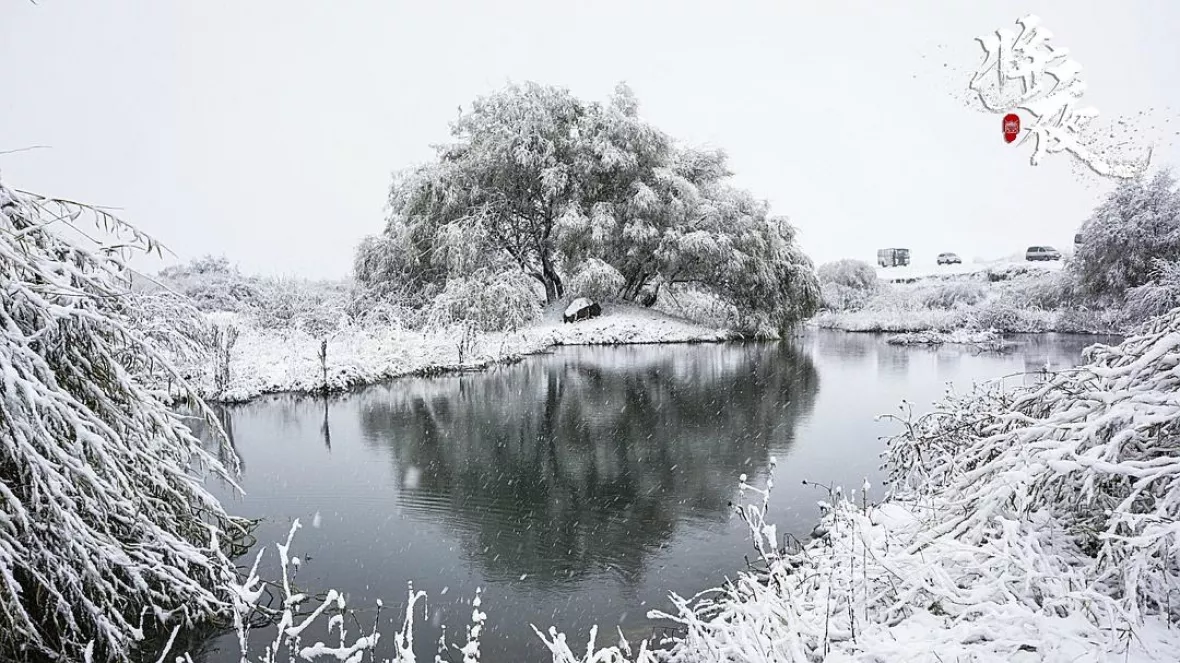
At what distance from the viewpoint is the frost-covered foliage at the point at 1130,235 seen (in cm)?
2034

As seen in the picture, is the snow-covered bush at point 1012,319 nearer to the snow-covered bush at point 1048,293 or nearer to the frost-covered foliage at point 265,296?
the snow-covered bush at point 1048,293

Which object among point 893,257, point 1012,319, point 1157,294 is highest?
point 893,257

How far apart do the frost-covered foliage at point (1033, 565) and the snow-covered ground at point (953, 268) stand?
39887 millimetres

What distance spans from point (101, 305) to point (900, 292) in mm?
40153

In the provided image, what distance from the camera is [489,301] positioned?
21.1 metres

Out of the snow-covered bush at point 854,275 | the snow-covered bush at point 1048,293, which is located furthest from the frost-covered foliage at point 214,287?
the snow-covered bush at point 854,275

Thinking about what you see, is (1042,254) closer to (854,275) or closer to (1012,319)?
(854,275)

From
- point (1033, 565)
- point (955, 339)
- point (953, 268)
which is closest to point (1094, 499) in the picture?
point (1033, 565)

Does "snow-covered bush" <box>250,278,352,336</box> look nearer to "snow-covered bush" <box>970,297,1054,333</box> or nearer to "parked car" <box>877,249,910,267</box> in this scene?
"snow-covered bush" <box>970,297,1054,333</box>

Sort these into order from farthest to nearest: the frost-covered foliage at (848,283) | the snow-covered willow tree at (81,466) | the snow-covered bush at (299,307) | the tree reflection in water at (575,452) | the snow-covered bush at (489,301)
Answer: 1. the frost-covered foliage at (848,283)
2. the snow-covered bush at (489,301)
3. the snow-covered bush at (299,307)
4. the tree reflection in water at (575,452)
5. the snow-covered willow tree at (81,466)

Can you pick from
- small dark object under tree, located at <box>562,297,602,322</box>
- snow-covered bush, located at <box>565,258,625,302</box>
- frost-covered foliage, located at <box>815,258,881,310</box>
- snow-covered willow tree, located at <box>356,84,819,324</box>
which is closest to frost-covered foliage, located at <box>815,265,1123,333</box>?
frost-covered foliage, located at <box>815,258,881,310</box>

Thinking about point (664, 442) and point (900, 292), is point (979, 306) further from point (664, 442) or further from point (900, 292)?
point (664, 442)

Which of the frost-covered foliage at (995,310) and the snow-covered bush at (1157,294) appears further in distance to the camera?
the frost-covered foliage at (995,310)

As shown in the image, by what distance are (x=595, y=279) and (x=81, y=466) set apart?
20.3 metres
